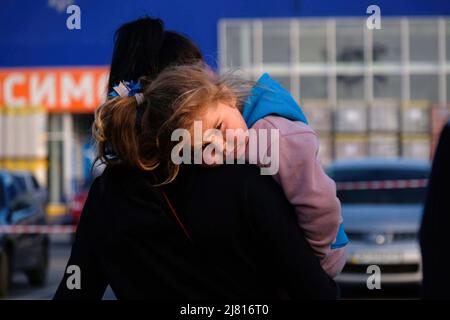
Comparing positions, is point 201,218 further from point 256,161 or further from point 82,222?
point 82,222

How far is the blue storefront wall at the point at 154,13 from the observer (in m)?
7.91

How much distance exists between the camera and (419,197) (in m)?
10.0

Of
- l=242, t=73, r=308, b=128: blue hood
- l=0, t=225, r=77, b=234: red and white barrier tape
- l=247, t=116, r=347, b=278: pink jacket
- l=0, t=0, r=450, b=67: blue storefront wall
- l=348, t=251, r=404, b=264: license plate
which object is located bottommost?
l=348, t=251, r=404, b=264: license plate

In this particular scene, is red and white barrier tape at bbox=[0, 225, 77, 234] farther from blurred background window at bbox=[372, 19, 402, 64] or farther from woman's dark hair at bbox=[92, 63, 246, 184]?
blurred background window at bbox=[372, 19, 402, 64]

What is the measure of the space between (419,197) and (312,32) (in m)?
20.0

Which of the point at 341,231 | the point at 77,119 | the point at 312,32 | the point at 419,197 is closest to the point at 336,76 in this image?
the point at 312,32

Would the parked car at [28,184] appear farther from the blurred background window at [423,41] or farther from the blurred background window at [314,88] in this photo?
the blurred background window at [423,41]

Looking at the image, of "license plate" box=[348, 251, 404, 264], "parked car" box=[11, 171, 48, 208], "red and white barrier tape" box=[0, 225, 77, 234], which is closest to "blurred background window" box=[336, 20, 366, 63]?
"parked car" box=[11, 171, 48, 208]

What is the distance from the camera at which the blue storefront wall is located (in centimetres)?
791

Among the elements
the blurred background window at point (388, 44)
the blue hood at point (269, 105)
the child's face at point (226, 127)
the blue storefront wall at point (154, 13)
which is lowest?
the child's face at point (226, 127)

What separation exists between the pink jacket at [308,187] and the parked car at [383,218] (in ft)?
20.7

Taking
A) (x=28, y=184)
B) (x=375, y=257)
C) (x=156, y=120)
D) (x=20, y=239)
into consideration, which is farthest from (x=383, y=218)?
(x=156, y=120)

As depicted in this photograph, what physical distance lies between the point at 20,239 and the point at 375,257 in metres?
4.19

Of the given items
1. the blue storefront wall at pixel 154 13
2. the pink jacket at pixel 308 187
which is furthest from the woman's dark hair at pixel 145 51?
the blue storefront wall at pixel 154 13
